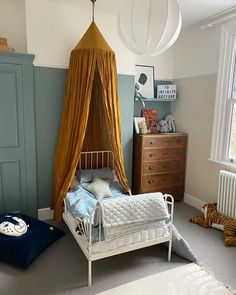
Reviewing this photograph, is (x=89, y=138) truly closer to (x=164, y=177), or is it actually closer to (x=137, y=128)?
(x=137, y=128)

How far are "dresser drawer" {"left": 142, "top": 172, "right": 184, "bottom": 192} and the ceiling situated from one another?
2181 millimetres

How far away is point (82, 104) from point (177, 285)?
2.12 metres

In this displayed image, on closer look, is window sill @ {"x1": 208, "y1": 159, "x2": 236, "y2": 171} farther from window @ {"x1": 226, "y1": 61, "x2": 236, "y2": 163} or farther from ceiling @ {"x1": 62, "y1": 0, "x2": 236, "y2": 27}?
ceiling @ {"x1": 62, "y1": 0, "x2": 236, "y2": 27}

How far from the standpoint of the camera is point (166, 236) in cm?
246

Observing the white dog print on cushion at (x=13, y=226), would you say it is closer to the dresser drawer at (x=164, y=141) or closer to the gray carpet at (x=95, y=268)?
the gray carpet at (x=95, y=268)

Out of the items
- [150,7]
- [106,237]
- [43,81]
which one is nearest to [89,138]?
[43,81]

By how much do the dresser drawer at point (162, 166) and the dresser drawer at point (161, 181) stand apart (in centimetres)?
8

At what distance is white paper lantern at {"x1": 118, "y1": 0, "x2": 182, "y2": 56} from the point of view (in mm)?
1500

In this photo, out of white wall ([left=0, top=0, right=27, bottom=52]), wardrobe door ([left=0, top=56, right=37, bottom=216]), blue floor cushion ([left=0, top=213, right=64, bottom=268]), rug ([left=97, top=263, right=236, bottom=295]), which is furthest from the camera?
white wall ([left=0, top=0, right=27, bottom=52])

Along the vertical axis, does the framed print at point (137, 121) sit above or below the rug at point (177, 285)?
above

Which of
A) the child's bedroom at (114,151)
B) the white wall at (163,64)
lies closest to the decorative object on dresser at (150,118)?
the child's bedroom at (114,151)

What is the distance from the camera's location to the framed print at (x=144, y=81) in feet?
12.9

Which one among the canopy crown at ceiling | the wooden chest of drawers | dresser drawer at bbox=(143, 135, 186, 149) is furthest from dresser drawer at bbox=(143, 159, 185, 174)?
the canopy crown at ceiling

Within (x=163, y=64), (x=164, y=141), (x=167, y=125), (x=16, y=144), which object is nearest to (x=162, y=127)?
(x=167, y=125)
